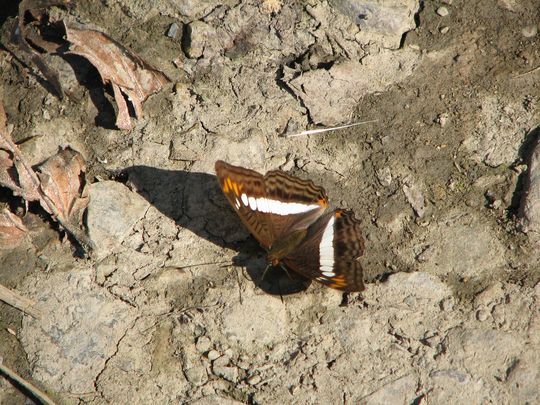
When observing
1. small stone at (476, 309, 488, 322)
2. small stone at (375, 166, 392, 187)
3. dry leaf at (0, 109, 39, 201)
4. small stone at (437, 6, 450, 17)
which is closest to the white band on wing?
small stone at (375, 166, 392, 187)

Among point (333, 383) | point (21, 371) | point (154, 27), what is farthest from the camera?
point (154, 27)

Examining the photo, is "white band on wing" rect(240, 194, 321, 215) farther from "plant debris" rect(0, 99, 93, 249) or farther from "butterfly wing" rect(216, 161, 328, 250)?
"plant debris" rect(0, 99, 93, 249)

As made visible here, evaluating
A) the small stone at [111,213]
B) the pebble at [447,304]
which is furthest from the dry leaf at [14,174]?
the pebble at [447,304]

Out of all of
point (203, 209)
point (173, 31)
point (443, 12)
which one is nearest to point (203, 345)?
point (203, 209)

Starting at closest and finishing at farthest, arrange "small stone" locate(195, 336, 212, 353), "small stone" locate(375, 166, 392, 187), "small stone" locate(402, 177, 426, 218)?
"small stone" locate(195, 336, 212, 353), "small stone" locate(402, 177, 426, 218), "small stone" locate(375, 166, 392, 187)

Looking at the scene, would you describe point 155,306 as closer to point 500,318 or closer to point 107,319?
point 107,319

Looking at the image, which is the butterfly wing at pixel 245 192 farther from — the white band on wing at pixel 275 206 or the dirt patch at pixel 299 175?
the dirt patch at pixel 299 175

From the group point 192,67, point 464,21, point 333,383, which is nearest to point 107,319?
point 333,383
